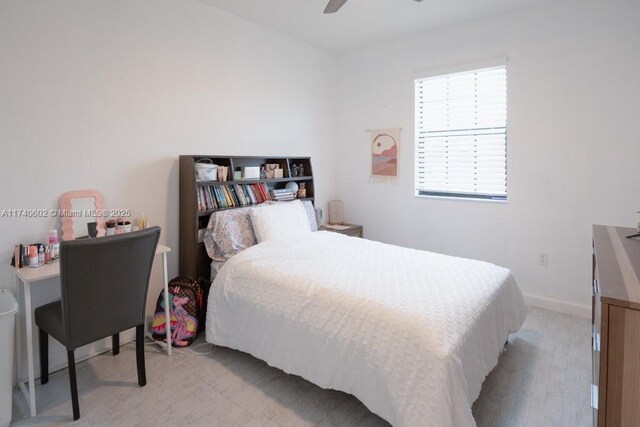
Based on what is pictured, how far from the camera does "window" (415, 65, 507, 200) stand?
3371mm

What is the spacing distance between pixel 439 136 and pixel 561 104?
107 centimetres

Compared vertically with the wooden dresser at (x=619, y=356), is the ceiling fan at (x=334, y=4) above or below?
above

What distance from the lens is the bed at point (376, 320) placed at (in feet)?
5.06

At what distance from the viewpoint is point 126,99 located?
2.59 meters

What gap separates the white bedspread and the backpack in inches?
8.0

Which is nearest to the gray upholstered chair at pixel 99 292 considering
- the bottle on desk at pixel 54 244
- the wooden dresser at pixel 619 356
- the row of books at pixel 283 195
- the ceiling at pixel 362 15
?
the bottle on desk at pixel 54 244

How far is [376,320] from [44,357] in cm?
202

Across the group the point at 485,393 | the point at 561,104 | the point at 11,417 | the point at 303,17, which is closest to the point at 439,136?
the point at 561,104

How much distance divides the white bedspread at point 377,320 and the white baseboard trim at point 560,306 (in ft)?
3.22

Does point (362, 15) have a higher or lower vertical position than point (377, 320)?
higher

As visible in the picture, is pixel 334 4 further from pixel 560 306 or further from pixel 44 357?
pixel 560 306

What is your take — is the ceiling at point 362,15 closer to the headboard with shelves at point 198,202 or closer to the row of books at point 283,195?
the headboard with shelves at point 198,202

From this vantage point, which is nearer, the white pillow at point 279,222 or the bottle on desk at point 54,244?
the bottle on desk at point 54,244

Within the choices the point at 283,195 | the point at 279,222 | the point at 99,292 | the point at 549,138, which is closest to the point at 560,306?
the point at 549,138
